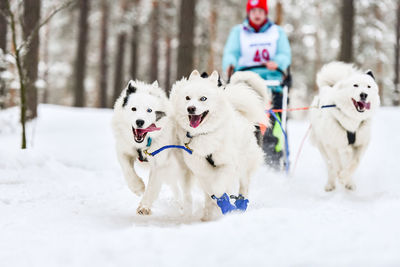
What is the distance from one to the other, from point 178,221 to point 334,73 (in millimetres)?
3028

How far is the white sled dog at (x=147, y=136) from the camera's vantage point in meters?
3.27

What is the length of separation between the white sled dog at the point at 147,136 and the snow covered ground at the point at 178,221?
33cm

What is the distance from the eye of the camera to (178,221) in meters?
3.41

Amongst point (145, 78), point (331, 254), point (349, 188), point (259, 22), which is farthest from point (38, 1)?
point (145, 78)

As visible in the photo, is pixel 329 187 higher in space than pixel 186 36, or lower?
lower

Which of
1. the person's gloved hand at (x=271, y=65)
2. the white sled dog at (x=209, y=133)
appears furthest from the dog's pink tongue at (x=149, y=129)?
the person's gloved hand at (x=271, y=65)

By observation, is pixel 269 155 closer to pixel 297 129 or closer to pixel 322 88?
pixel 322 88

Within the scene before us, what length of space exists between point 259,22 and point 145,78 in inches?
724

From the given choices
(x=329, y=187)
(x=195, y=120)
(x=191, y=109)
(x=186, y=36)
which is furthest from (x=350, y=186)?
(x=186, y=36)

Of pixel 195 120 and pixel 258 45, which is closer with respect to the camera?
pixel 195 120

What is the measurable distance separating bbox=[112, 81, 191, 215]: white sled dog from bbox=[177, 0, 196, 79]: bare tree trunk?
4.86 m

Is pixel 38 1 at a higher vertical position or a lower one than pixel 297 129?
higher

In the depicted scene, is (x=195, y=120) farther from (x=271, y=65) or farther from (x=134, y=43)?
(x=134, y=43)

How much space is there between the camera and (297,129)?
9.82 meters
